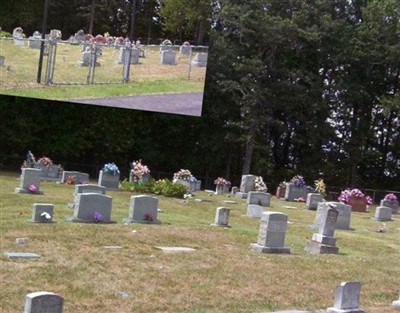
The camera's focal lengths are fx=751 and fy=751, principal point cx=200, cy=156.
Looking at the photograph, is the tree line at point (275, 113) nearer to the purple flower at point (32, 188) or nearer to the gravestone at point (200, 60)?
the gravestone at point (200, 60)

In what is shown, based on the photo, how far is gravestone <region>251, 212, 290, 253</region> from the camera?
10.6 m

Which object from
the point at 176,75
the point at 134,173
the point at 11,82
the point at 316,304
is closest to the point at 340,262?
the point at 316,304

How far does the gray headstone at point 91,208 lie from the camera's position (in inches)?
465

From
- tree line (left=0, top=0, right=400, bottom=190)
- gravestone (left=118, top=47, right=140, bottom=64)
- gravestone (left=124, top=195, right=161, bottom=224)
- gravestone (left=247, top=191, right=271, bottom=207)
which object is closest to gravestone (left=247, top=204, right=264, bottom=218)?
gravestone (left=247, top=191, right=271, bottom=207)

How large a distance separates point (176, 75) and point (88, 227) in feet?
20.5

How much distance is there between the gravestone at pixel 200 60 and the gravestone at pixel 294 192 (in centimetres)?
630

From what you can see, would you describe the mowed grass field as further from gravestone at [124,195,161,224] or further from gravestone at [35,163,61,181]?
gravestone at [35,163,61,181]

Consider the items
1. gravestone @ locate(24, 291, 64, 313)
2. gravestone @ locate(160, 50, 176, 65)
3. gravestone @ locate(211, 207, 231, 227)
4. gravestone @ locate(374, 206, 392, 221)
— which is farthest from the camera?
gravestone @ locate(374, 206, 392, 221)

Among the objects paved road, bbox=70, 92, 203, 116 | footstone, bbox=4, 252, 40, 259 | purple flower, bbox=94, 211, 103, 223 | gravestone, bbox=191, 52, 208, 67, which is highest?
gravestone, bbox=191, 52, 208, 67

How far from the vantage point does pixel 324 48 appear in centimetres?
3212

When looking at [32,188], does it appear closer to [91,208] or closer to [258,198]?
[91,208]

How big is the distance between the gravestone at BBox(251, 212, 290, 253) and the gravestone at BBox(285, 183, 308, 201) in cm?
1202

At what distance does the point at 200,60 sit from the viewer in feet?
59.7

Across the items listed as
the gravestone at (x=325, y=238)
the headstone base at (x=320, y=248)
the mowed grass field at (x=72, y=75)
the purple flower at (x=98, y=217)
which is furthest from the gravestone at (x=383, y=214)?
the purple flower at (x=98, y=217)
